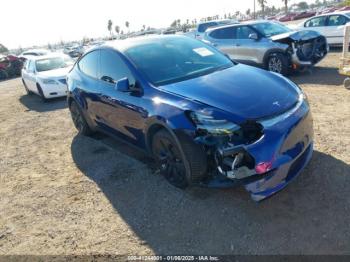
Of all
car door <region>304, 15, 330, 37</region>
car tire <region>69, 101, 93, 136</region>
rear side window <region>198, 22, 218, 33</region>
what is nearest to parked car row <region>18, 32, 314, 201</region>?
car tire <region>69, 101, 93, 136</region>

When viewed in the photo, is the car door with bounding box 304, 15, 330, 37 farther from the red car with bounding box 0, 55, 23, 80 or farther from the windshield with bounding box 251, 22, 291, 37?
the red car with bounding box 0, 55, 23, 80

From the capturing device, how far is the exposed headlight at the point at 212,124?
3252 mm

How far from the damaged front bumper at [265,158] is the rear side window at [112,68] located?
170cm

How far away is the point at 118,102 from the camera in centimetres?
454

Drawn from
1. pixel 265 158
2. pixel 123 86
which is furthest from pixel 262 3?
pixel 265 158

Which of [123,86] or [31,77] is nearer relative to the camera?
[123,86]

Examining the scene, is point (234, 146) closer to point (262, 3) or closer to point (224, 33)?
point (224, 33)

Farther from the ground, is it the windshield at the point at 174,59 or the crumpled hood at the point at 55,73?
the windshield at the point at 174,59

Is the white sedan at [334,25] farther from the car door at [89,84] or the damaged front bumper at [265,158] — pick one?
the damaged front bumper at [265,158]

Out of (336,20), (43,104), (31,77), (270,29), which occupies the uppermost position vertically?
(270,29)

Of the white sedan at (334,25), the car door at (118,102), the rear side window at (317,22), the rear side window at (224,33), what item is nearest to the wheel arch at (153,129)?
the car door at (118,102)

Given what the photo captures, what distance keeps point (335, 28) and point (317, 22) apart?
81 centimetres

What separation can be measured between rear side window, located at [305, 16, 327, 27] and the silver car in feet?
11.3

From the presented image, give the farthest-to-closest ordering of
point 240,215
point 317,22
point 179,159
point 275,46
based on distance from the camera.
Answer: point 317,22
point 275,46
point 179,159
point 240,215
